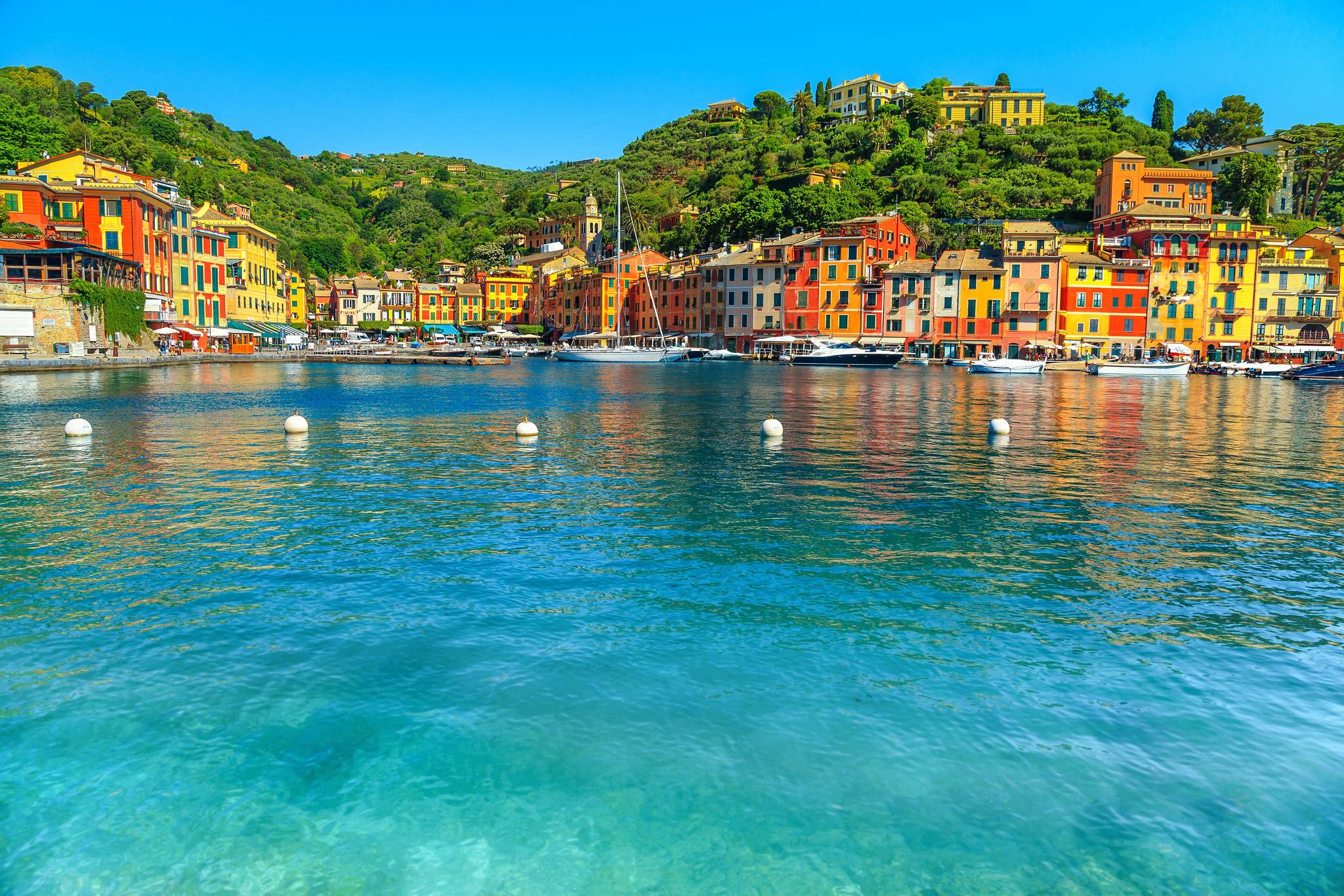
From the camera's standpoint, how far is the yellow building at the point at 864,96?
151 metres

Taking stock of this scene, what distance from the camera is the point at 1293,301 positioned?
84625mm

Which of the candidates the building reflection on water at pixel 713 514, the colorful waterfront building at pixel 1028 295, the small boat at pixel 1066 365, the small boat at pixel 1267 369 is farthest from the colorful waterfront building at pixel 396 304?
the small boat at pixel 1267 369

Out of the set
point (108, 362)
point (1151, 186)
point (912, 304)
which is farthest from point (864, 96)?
point (108, 362)

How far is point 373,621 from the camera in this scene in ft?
32.1

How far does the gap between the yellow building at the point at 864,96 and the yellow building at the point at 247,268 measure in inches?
3775

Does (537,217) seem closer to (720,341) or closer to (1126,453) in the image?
(720,341)

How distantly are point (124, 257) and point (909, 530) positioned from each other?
68732mm

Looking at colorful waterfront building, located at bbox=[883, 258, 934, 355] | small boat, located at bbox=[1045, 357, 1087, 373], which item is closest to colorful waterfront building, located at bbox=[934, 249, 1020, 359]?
colorful waterfront building, located at bbox=[883, 258, 934, 355]

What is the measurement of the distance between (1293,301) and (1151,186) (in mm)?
18668

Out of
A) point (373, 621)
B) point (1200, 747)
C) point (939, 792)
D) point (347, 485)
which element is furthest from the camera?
point (347, 485)

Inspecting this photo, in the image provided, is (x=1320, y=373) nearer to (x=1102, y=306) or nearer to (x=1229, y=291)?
(x=1229, y=291)

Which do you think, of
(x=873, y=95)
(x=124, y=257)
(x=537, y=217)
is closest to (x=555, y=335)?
(x=537, y=217)

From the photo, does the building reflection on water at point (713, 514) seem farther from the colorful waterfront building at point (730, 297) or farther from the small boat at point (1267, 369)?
the colorful waterfront building at point (730, 297)

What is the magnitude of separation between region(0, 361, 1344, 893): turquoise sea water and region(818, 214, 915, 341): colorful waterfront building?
7060 centimetres
